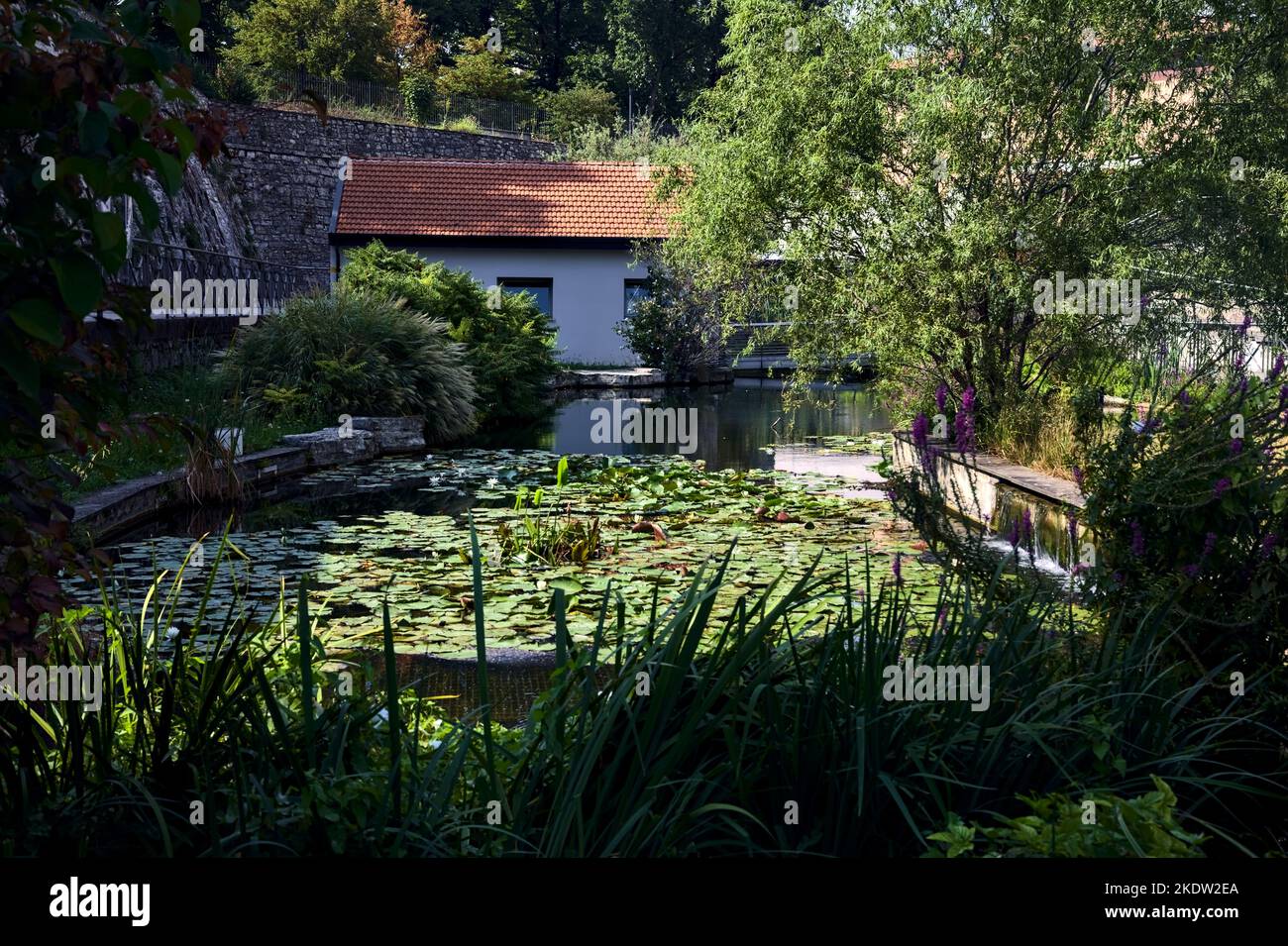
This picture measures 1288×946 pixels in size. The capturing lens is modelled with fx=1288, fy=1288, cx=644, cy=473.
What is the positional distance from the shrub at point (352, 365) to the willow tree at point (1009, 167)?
233 inches

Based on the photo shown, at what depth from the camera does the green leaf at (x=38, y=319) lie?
2.46 meters

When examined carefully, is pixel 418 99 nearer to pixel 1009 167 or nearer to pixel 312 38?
pixel 312 38

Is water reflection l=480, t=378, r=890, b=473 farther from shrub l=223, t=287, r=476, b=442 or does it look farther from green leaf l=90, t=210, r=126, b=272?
green leaf l=90, t=210, r=126, b=272

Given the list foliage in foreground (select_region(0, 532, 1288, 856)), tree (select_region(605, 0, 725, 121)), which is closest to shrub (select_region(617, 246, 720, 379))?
foliage in foreground (select_region(0, 532, 1288, 856))

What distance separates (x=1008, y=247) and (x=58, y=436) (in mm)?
10851

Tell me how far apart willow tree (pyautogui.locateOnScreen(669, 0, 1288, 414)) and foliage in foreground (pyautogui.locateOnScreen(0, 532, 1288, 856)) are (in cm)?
900

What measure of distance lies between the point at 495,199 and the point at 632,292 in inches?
180

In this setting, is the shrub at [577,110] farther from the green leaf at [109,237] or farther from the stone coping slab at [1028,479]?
the green leaf at [109,237]

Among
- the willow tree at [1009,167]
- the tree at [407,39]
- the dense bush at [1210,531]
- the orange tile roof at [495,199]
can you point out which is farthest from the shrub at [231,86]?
the dense bush at [1210,531]

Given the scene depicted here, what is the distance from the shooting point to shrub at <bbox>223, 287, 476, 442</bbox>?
680 inches
